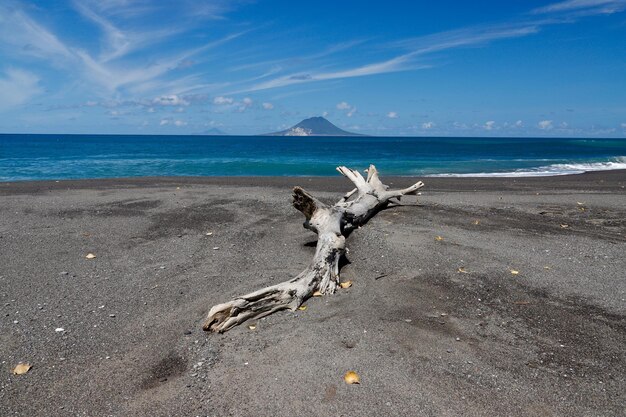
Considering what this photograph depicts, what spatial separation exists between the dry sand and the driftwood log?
0.55ft

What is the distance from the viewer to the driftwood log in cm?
531

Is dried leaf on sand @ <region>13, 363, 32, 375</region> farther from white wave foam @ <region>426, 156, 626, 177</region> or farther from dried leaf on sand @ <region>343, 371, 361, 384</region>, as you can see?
white wave foam @ <region>426, 156, 626, 177</region>

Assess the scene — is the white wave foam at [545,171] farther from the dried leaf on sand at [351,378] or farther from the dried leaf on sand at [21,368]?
the dried leaf on sand at [21,368]

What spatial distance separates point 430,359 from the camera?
182 inches

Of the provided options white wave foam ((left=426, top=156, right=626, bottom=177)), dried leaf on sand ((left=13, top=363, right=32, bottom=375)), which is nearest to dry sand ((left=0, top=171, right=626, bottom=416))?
dried leaf on sand ((left=13, top=363, right=32, bottom=375))

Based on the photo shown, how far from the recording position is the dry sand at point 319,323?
13.4ft

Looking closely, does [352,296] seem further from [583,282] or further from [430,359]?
[583,282]

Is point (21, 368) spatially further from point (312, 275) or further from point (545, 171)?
point (545, 171)

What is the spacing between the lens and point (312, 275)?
634 cm

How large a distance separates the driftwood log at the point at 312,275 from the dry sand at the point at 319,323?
6.6 inches

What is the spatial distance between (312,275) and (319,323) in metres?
1.00

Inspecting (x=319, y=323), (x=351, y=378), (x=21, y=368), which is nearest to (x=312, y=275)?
(x=319, y=323)

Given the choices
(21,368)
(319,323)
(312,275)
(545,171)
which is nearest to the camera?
(21,368)

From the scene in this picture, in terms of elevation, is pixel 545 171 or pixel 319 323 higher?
pixel 319 323
